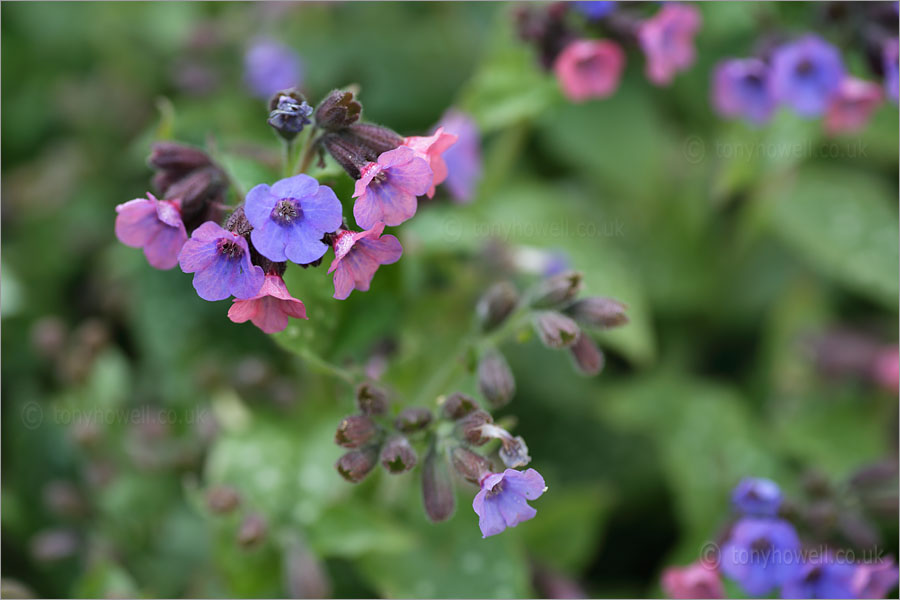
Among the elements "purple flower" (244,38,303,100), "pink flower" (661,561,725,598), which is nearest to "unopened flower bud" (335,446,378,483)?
"pink flower" (661,561,725,598)

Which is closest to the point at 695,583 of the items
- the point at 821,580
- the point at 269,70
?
the point at 821,580

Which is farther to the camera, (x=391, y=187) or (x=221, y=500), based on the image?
(x=221, y=500)

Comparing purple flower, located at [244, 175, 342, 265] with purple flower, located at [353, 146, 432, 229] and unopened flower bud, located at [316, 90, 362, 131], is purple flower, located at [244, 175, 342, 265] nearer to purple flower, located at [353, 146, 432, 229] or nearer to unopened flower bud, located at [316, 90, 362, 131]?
purple flower, located at [353, 146, 432, 229]

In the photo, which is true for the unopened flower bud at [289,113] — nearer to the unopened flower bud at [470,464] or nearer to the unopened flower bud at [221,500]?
the unopened flower bud at [470,464]

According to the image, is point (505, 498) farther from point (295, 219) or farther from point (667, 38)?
point (667, 38)

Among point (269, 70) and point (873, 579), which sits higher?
point (269, 70)

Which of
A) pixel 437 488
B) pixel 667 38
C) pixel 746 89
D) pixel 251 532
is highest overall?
pixel 667 38

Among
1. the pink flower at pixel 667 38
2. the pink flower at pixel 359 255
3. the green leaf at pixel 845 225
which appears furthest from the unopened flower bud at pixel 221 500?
the green leaf at pixel 845 225

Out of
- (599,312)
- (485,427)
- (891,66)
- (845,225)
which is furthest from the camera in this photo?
(845,225)
